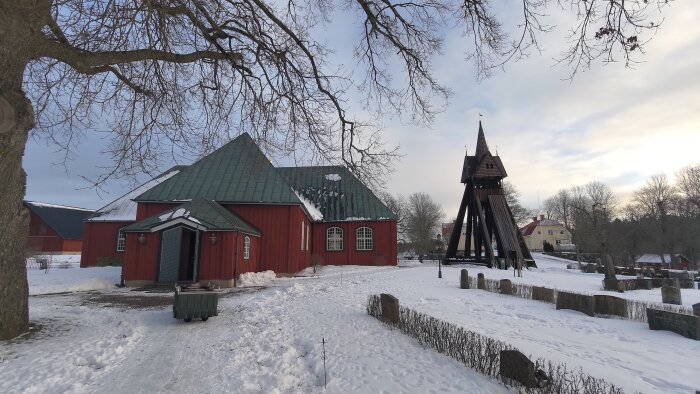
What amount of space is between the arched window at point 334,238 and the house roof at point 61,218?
36684 mm

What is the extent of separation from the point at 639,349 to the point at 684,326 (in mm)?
2323

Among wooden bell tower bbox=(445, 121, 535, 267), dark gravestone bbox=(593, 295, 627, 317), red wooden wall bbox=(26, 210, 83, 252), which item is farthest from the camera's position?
red wooden wall bbox=(26, 210, 83, 252)

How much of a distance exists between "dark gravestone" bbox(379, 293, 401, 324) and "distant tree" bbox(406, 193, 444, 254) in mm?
55760

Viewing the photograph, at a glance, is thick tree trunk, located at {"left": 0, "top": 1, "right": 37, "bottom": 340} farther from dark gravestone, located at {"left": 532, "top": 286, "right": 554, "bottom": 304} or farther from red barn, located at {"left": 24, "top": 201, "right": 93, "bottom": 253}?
red barn, located at {"left": 24, "top": 201, "right": 93, "bottom": 253}

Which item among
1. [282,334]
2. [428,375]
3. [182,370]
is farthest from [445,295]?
[182,370]

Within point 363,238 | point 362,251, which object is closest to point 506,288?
point 362,251

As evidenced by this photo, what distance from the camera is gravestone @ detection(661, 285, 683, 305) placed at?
1445 centimetres

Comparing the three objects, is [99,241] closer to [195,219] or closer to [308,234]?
[308,234]

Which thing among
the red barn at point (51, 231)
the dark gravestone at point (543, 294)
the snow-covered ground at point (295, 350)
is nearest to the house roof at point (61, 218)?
the red barn at point (51, 231)

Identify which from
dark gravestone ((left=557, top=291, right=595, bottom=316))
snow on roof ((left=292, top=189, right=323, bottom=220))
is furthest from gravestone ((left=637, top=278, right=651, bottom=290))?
snow on roof ((left=292, top=189, right=323, bottom=220))

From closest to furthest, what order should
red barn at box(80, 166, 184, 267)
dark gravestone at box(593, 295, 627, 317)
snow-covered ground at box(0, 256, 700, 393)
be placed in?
snow-covered ground at box(0, 256, 700, 393)
dark gravestone at box(593, 295, 627, 317)
red barn at box(80, 166, 184, 267)

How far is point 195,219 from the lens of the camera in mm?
17922

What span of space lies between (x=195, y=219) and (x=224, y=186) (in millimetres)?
5760

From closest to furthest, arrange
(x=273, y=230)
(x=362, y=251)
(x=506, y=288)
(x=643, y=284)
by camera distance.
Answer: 1. (x=506, y=288)
2. (x=643, y=284)
3. (x=273, y=230)
4. (x=362, y=251)
